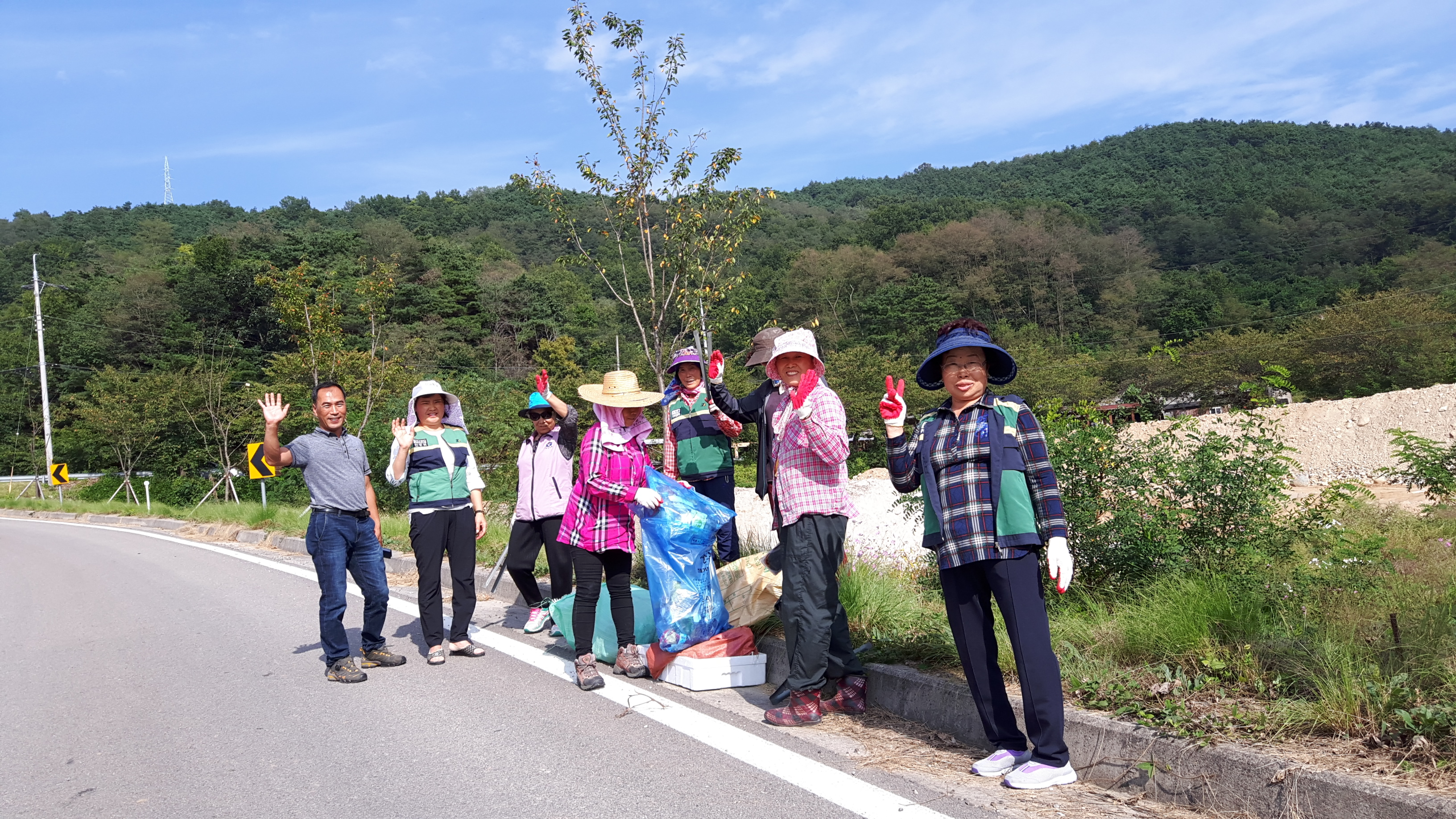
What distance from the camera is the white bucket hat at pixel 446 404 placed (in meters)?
6.46

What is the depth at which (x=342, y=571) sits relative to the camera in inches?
240

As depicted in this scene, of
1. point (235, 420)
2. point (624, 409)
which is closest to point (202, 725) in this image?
point (624, 409)

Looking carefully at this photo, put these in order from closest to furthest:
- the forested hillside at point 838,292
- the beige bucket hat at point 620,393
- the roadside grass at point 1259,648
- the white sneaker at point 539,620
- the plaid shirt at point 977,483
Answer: the roadside grass at point 1259,648 < the plaid shirt at point 977,483 < the beige bucket hat at point 620,393 < the white sneaker at point 539,620 < the forested hillside at point 838,292

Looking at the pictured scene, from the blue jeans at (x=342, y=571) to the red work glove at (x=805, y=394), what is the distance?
3226 mm

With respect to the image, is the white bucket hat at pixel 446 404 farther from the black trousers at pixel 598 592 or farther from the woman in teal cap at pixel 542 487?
the black trousers at pixel 598 592

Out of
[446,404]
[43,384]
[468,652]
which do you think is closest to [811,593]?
[468,652]

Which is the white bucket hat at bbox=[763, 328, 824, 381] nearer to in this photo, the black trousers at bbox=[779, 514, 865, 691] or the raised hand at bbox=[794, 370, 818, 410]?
the raised hand at bbox=[794, 370, 818, 410]

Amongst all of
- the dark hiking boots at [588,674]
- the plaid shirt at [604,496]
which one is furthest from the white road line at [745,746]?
the plaid shirt at [604,496]

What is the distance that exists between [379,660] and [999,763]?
4.25 meters

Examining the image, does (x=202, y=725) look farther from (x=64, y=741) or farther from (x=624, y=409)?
(x=624, y=409)

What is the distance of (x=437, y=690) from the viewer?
5.67 metres

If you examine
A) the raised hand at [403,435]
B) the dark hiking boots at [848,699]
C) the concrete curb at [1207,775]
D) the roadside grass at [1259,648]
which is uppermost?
the raised hand at [403,435]

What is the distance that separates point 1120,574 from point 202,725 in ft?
17.2

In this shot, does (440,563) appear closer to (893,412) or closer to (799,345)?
(799,345)
